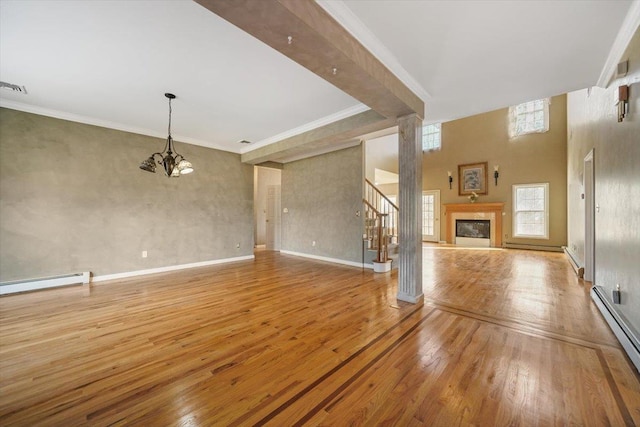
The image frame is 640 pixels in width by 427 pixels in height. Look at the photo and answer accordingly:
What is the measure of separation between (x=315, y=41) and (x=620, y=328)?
12.1 ft

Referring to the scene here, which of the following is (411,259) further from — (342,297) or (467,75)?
(467,75)

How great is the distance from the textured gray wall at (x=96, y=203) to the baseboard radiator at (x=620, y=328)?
6370 mm

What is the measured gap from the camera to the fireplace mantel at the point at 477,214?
8406mm

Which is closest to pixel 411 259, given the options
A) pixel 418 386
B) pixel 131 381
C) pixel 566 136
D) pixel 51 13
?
pixel 418 386

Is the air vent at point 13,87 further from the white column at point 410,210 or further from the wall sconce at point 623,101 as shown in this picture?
the wall sconce at point 623,101

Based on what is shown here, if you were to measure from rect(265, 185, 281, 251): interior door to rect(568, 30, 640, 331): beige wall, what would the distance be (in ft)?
22.6

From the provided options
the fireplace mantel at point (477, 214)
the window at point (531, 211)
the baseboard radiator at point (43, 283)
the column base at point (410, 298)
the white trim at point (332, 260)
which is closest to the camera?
the column base at point (410, 298)

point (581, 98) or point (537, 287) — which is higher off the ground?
point (581, 98)

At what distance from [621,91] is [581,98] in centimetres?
392

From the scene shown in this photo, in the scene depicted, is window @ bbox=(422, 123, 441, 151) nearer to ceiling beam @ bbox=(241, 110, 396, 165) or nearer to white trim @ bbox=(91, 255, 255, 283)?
ceiling beam @ bbox=(241, 110, 396, 165)

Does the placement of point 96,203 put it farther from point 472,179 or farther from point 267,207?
point 472,179

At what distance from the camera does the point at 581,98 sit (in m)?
4.96

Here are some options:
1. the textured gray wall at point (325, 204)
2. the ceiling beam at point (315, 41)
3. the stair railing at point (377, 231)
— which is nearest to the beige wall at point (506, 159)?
the stair railing at point (377, 231)

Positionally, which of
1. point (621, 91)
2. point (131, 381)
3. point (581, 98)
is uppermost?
point (581, 98)
